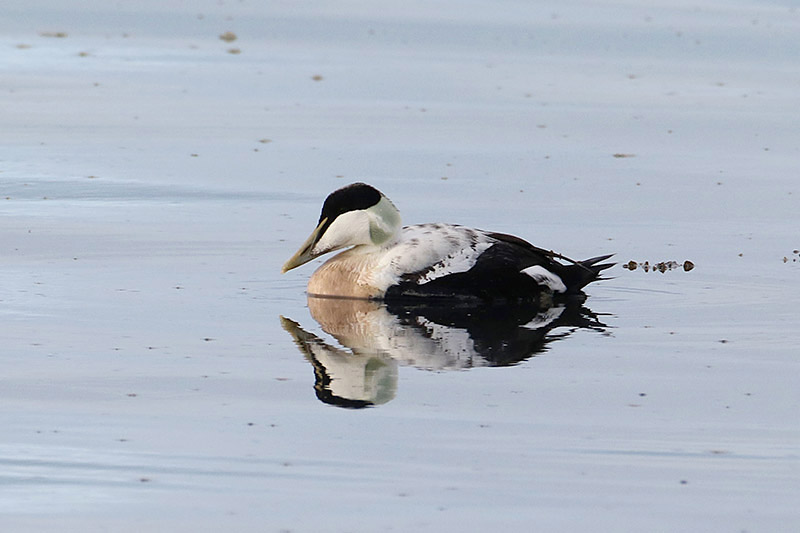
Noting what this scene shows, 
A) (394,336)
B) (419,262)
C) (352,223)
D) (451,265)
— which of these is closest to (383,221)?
(352,223)

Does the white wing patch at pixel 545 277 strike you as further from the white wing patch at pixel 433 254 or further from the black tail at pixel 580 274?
the white wing patch at pixel 433 254

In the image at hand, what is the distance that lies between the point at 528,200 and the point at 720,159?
2784 millimetres

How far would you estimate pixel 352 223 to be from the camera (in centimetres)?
1027

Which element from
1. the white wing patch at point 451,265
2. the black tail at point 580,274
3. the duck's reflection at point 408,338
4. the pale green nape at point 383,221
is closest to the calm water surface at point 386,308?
the duck's reflection at point 408,338

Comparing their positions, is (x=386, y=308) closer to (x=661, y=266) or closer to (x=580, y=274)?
(x=580, y=274)

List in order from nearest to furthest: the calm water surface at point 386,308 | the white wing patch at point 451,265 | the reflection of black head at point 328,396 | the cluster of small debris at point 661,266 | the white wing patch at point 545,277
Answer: the calm water surface at point 386,308 < the reflection of black head at point 328,396 < the white wing patch at point 451,265 < the white wing patch at point 545,277 < the cluster of small debris at point 661,266

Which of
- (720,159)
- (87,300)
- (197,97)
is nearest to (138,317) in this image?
(87,300)

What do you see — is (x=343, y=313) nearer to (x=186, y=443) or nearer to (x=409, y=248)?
(x=409, y=248)

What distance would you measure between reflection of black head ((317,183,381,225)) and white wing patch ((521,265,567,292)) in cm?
111

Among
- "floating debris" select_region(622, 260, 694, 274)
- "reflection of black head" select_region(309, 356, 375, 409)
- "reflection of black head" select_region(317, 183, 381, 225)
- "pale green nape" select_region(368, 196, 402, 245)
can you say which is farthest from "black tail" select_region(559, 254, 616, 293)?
"reflection of black head" select_region(309, 356, 375, 409)

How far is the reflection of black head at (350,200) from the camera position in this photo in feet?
33.7

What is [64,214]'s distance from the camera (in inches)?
491

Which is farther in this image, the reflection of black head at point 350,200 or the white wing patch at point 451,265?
the reflection of black head at point 350,200

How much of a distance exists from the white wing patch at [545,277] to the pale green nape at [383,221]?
91 centimetres
